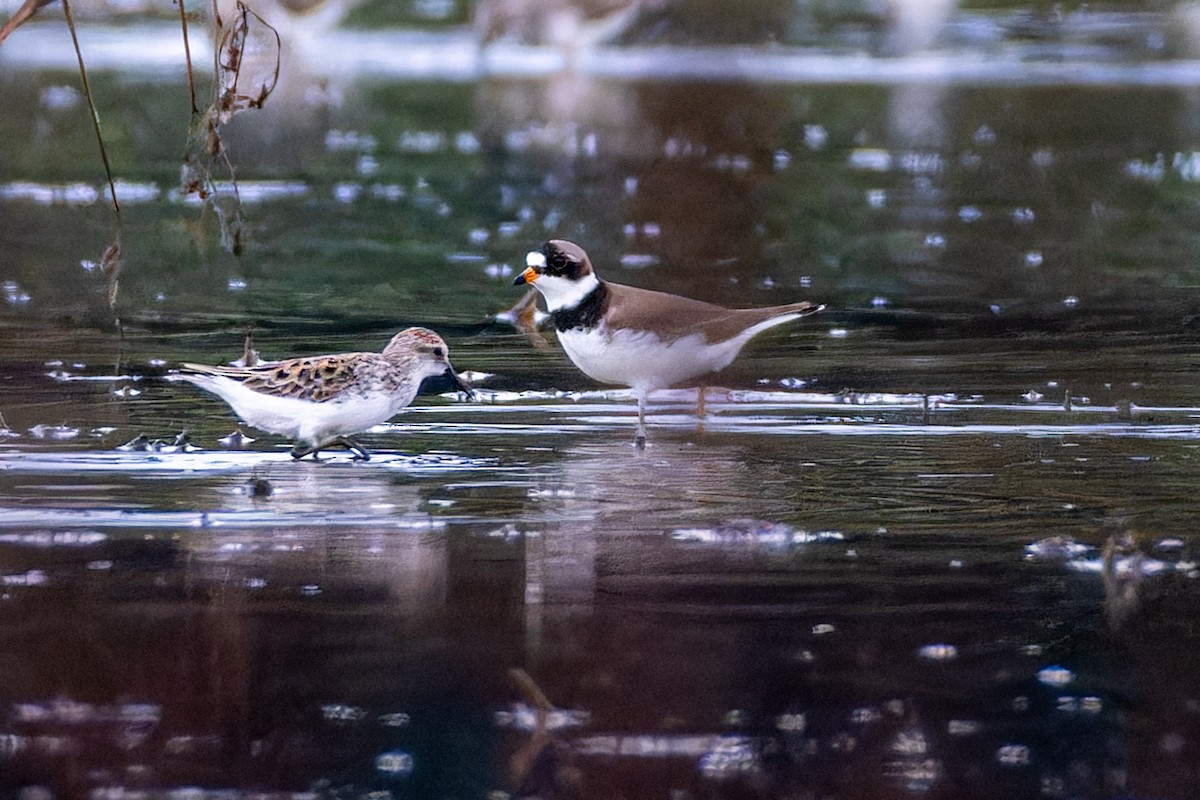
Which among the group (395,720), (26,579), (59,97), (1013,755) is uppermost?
(59,97)

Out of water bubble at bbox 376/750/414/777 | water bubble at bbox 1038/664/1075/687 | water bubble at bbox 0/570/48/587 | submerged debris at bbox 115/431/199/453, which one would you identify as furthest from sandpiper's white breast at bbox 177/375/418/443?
water bubble at bbox 1038/664/1075/687

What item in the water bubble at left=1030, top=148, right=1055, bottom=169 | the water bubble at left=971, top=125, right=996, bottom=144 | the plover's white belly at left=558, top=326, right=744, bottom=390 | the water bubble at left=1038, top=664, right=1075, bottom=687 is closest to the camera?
the water bubble at left=1038, top=664, right=1075, bottom=687

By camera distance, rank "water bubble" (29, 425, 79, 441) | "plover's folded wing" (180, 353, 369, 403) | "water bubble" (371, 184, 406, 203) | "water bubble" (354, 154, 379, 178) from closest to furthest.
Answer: "plover's folded wing" (180, 353, 369, 403), "water bubble" (29, 425, 79, 441), "water bubble" (371, 184, 406, 203), "water bubble" (354, 154, 379, 178)

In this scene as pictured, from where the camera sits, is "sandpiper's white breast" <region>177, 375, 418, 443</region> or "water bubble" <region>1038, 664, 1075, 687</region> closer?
"water bubble" <region>1038, 664, 1075, 687</region>

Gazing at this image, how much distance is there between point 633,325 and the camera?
277 inches

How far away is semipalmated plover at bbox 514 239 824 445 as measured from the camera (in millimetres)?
7086

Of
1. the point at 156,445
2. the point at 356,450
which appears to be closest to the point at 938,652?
the point at 356,450

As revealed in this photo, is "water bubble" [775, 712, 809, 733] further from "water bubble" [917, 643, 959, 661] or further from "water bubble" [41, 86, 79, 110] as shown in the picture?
"water bubble" [41, 86, 79, 110]

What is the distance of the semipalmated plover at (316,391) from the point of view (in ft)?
20.8

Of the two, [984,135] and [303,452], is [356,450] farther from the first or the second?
[984,135]

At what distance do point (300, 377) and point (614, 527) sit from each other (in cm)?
149

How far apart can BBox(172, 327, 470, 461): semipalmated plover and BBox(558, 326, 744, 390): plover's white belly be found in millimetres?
910

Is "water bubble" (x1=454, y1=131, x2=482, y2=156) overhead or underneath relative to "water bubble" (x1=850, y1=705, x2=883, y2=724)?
overhead

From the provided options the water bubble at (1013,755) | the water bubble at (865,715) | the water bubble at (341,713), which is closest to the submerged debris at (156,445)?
the water bubble at (341,713)
